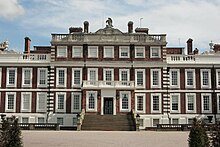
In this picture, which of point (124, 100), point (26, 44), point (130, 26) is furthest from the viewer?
point (26, 44)

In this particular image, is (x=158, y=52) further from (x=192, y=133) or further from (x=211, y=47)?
(x=192, y=133)

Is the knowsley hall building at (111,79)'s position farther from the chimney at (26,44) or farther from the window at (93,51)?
the chimney at (26,44)

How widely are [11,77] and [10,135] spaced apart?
33171mm

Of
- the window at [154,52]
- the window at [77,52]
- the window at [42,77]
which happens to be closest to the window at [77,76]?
the window at [77,52]

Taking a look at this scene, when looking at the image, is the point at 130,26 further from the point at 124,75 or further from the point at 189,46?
the point at 189,46

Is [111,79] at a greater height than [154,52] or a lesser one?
lesser

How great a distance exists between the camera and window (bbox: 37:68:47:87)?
45.5m

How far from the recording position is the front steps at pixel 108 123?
3838 cm

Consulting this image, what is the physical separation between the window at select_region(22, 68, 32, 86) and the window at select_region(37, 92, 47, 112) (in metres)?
1.78

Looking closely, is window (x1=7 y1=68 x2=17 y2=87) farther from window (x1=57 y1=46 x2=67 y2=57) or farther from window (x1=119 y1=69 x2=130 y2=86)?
window (x1=119 y1=69 x2=130 y2=86)

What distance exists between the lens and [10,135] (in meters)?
13.3

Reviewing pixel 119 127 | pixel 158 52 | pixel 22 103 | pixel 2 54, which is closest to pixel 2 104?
pixel 22 103

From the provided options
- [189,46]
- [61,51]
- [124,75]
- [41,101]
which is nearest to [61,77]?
[61,51]

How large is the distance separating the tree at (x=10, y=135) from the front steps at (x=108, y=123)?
24.5 meters
